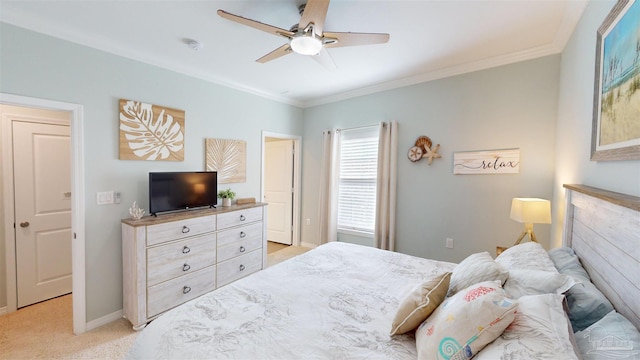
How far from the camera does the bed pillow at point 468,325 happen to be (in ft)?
2.96

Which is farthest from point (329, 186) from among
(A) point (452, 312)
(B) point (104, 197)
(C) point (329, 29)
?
(A) point (452, 312)

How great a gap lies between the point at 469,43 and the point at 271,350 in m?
3.00

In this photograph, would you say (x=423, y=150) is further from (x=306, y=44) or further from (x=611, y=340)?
(x=611, y=340)

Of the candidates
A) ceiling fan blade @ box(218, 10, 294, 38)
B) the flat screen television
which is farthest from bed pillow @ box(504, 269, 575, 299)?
the flat screen television

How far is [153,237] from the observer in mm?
2354

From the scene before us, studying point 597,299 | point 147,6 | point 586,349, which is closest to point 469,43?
point 597,299

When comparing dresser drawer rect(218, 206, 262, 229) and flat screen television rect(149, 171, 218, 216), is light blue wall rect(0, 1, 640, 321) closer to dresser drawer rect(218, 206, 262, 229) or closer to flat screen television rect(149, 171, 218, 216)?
flat screen television rect(149, 171, 218, 216)

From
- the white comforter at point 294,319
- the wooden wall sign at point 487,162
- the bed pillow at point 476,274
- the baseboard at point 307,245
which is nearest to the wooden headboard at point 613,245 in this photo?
the bed pillow at point 476,274

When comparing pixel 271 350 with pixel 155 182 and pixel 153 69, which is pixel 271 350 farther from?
pixel 153 69

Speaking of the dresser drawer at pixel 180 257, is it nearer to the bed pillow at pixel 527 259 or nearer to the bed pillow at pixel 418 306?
the bed pillow at pixel 418 306

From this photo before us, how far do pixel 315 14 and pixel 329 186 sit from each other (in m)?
2.86

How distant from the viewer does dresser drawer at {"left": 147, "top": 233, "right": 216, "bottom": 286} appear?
7.75 feet

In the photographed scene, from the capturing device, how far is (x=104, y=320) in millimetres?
2420

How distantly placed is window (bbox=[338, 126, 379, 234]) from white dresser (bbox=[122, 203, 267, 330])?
1.63 meters
